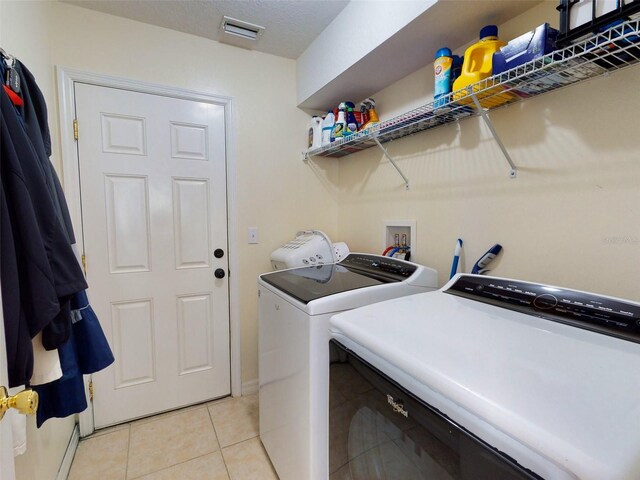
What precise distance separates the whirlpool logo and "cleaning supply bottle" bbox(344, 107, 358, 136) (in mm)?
1564

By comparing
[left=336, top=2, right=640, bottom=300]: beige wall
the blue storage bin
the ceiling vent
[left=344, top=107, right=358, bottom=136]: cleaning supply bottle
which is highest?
the ceiling vent

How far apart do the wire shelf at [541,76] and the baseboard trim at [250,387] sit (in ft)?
6.35

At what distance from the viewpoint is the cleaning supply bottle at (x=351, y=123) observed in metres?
1.92

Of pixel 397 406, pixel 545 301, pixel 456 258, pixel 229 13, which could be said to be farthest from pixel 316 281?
pixel 229 13

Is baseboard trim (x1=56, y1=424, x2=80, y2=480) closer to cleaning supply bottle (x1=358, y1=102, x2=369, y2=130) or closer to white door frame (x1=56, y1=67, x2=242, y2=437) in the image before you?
white door frame (x1=56, y1=67, x2=242, y2=437)

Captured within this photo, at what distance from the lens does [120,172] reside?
72.6 inches

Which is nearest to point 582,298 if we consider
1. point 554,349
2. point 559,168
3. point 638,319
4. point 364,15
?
point 638,319

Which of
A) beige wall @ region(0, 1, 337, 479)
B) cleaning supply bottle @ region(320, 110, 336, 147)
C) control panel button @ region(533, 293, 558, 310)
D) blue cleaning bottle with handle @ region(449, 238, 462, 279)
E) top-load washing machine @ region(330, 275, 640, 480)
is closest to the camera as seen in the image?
top-load washing machine @ region(330, 275, 640, 480)

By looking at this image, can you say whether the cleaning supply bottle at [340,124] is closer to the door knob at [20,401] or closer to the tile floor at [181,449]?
the door knob at [20,401]

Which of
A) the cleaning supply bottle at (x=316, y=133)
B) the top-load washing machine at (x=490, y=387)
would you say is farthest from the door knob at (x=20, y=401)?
the cleaning supply bottle at (x=316, y=133)

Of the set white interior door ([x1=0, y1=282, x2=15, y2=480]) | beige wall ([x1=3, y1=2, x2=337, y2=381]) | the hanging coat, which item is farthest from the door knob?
beige wall ([x1=3, y1=2, x2=337, y2=381])

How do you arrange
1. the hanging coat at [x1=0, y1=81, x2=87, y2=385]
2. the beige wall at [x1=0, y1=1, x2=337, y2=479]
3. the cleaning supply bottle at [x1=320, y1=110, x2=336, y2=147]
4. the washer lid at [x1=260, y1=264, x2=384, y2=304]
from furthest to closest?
1. the cleaning supply bottle at [x1=320, y1=110, x2=336, y2=147]
2. the beige wall at [x1=0, y1=1, x2=337, y2=479]
3. the washer lid at [x1=260, y1=264, x2=384, y2=304]
4. the hanging coat at [x1=0, y1=81, x2=87, y2=385]

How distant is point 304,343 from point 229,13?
5.98ft

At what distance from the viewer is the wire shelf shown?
81 cm
